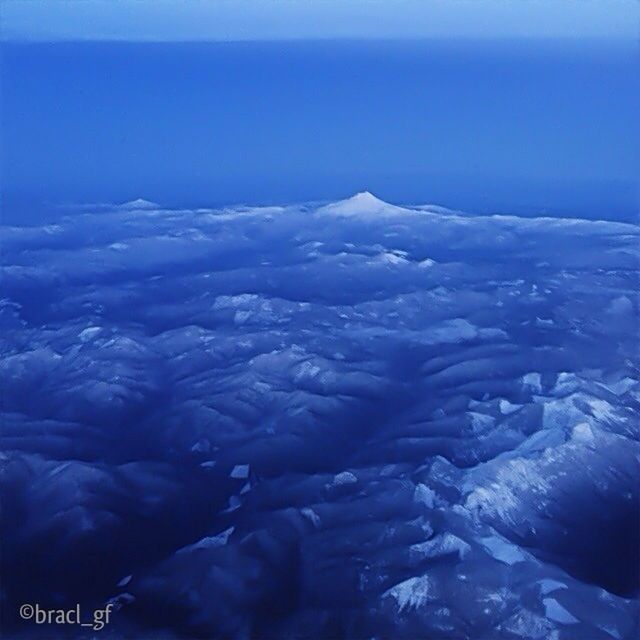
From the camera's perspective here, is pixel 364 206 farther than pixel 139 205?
No

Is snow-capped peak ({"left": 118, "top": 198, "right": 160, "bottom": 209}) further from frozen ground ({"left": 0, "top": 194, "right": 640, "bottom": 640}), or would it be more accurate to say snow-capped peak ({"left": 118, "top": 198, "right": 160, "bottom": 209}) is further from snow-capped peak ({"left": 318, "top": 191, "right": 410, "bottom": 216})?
snow-capped peak ({"left": 318, "top": 191, "right": 410, "bottom": 216})

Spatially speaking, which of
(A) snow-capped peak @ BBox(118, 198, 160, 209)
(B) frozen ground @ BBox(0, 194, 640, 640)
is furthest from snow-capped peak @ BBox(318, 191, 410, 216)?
(A) snow-capped peak @ BBox(118, 198, 160, 209)

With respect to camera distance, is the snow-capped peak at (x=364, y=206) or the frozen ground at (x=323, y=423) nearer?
the frozen ground at (x=323, y=423)

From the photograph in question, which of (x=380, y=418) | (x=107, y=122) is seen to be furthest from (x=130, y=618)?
(x=107, y=122)

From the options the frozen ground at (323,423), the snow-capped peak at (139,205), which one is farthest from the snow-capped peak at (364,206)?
the snow-capped peak at (139,205)

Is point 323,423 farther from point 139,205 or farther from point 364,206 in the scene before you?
point 139,205

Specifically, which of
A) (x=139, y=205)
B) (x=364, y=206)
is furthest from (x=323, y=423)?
(x=139, y=205)

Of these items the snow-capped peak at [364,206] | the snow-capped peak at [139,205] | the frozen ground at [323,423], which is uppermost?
the snow-capped peak at [364,206]

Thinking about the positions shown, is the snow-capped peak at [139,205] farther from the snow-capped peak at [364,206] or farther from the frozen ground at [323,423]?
the snow-capped peak at [364,206]
